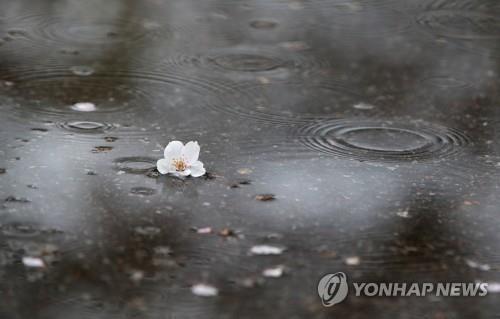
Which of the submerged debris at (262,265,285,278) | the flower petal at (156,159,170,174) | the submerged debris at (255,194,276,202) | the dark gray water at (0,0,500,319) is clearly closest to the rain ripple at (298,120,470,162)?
the dark gray water at (0,0,500,319)

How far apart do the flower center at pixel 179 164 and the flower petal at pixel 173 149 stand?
16mm

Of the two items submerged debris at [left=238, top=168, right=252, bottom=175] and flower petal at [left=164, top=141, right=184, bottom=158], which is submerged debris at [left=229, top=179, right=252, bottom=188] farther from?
flower petal at [left=164, top=141, right=184, bottom=158]

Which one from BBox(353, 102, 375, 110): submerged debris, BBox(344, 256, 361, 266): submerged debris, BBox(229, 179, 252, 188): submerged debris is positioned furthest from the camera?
BBox(353, 102, 375, 110): submerged debris

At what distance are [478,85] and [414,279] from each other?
1597mm

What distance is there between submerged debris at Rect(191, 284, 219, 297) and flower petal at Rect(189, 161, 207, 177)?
24.2 inches

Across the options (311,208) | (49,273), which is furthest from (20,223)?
(311,208)

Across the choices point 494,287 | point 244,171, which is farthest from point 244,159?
point 494,287

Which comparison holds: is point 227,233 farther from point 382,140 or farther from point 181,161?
point 382,140

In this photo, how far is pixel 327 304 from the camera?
1989 millimetres

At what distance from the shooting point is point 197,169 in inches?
103

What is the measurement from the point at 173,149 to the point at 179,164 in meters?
0.05

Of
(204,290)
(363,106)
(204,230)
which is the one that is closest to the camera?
(204,290)

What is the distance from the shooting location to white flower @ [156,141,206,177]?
8.50 feet

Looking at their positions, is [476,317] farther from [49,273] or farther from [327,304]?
[49,273]
